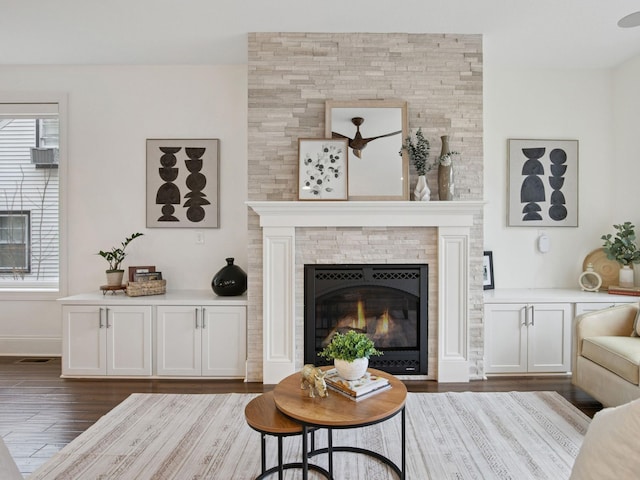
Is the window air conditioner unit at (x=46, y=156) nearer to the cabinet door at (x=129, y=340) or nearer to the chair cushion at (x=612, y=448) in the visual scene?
the cabinet door at (x=129, y=340)

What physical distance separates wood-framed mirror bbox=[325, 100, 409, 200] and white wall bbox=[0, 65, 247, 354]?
1092 millimetres

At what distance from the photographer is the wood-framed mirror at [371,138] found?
3.32m

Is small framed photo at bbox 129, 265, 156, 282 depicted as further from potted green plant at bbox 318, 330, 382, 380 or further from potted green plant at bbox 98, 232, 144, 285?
potted green plant at bbox 318, 330, 382, 380

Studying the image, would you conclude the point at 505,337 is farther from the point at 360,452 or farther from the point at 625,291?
the point at 360,452

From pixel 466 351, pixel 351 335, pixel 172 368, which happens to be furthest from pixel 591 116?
pixel 172 368

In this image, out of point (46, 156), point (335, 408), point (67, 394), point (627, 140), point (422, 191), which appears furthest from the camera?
point (46, 156)

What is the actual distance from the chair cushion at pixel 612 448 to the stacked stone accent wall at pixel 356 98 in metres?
2.23

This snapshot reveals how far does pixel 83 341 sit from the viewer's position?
3.43 metres

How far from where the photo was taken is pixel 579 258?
402 cm

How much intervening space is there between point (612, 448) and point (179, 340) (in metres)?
3.07

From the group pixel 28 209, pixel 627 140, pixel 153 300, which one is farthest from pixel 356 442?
pixel 28 209

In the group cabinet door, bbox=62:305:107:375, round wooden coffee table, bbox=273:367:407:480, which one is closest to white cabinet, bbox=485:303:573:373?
round wooden coffee table, bbox=273:367:407:480

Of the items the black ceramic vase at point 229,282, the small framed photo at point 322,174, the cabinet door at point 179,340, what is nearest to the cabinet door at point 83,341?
the cabinet door at point 179,340

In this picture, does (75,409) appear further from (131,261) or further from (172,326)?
(131,261)
